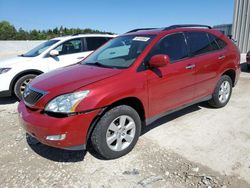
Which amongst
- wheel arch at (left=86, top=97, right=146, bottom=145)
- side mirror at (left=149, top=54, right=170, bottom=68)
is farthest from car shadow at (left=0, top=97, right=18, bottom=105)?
side mirror at (left=149, top=54, right=170, bottom=68)

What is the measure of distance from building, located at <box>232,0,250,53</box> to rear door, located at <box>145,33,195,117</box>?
13.3 m

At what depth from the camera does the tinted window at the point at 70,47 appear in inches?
263

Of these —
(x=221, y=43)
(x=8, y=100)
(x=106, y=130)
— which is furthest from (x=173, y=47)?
(x=8, y=100)

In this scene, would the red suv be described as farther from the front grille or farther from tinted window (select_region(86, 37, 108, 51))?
tinted window (select_region(86, 37, 108, 51))

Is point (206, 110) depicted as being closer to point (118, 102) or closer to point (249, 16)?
point (118, 102)

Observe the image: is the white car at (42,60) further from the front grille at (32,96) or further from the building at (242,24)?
the building at (242,24)

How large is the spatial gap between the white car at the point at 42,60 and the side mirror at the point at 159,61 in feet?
12.0

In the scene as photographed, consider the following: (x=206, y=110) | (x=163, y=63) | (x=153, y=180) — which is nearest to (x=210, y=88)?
(x=206, y=110)

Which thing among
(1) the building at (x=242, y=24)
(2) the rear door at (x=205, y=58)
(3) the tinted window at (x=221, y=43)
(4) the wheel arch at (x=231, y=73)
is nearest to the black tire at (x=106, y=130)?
(2) the rear door at (x=205, y=58)

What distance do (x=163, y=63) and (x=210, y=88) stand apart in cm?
172

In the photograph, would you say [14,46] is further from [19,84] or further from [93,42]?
[19,84]

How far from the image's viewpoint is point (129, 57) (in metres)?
3.67

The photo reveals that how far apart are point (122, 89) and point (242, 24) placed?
1515cm

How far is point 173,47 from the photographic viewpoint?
3955mm
